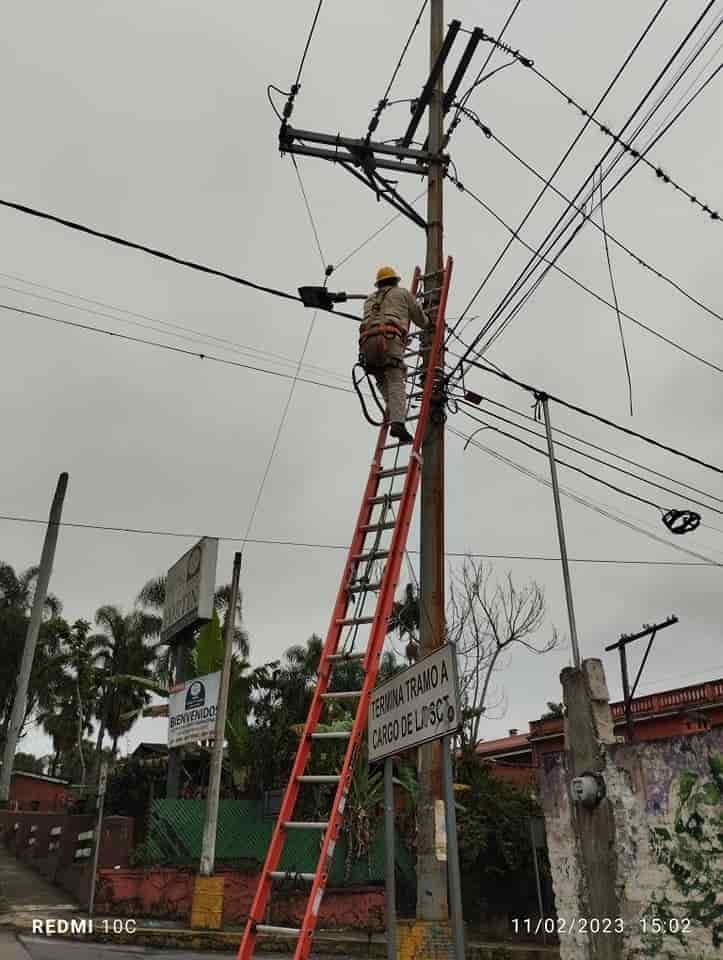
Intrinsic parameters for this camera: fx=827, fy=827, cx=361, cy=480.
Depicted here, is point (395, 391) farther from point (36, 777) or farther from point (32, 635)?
point (36, 777)

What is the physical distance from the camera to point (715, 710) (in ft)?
83.2

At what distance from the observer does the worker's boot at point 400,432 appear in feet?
22.9

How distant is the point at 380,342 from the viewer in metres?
7.01

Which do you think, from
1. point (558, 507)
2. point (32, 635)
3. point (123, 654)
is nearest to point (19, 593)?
point (123, 654)

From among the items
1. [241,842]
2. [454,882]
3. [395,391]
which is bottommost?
[454,882]

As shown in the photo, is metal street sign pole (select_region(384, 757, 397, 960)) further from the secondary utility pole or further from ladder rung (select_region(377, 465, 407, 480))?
the secondary utility pole

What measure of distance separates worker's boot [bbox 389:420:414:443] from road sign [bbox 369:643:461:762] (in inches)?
102

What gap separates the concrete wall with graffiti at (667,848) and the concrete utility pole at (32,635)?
16091 mm

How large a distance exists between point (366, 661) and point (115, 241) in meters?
5.39

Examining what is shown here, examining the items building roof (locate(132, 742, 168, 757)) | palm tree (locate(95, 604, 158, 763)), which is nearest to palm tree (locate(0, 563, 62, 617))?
palm tree (locate(95, 604, 158, 763))

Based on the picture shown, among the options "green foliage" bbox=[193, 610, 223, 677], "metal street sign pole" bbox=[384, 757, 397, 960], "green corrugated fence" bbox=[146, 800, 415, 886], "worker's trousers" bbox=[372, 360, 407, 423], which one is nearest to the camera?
"metal street sign pole" bbox=[384, 757, 397, 960]

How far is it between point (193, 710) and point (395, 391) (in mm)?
12095

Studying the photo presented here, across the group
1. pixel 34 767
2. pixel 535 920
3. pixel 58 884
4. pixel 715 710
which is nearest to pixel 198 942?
pixel 58 884

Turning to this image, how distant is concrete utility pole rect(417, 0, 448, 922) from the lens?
6.46 metres
